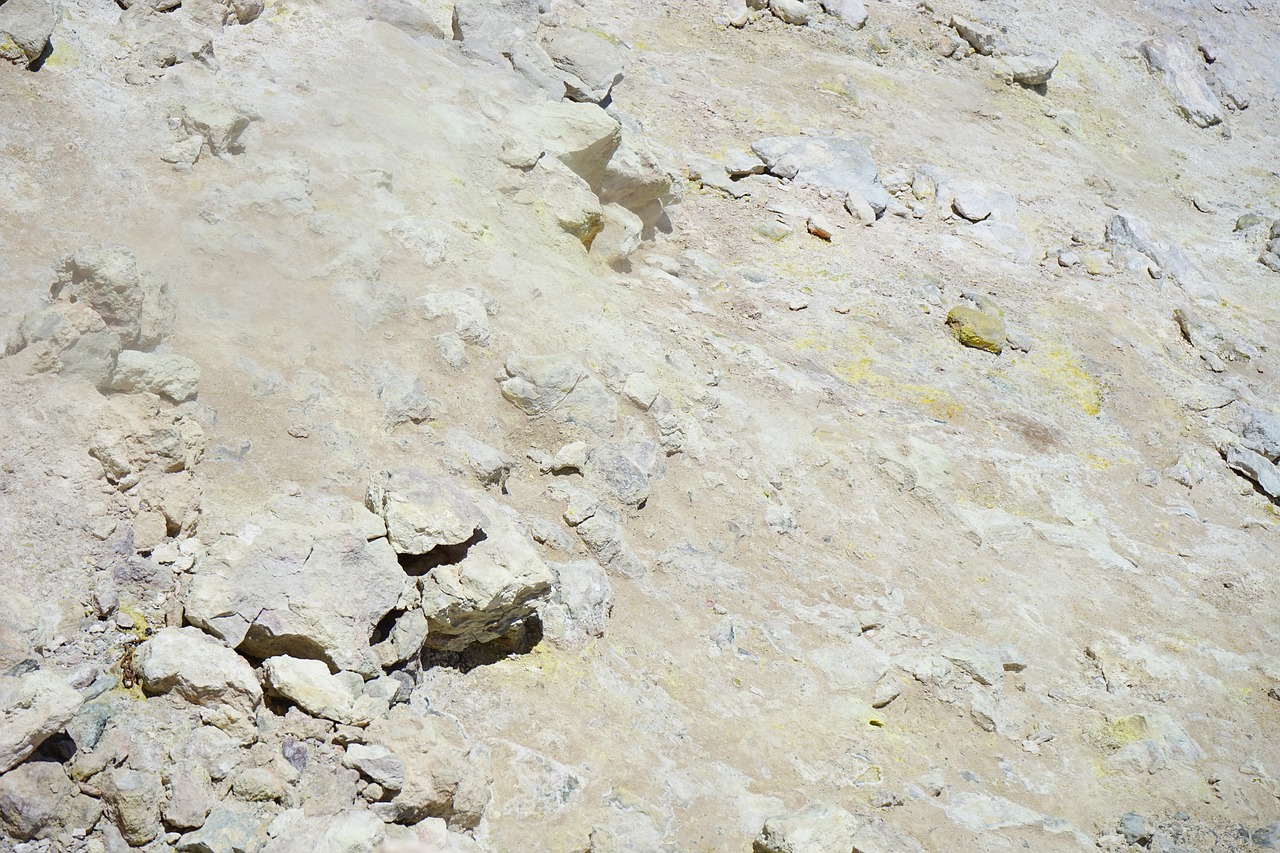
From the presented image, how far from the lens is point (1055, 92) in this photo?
47.9 feet

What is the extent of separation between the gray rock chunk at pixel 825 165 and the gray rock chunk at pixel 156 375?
7679mm

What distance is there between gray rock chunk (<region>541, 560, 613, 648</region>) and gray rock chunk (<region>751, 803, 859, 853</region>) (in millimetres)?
1401

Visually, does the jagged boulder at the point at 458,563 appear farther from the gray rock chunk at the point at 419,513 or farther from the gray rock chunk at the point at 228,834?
the gray rock chunk at the point at 228,834

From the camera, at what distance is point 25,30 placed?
6.31 meters

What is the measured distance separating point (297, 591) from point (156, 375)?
157 cm

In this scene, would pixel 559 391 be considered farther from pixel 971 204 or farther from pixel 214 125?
pixel 971 204

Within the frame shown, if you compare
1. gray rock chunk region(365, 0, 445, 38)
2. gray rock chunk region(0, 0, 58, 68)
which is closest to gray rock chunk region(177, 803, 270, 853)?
gray rock chunk region(0, 0, 58, 68)

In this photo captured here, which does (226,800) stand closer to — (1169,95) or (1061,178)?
(1061,178)

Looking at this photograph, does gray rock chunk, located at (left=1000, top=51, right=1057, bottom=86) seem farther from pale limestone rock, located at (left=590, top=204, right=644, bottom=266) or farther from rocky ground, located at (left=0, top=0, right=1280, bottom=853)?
pale limestone rock, located at (left=590, top=204, right=644, bottom=266)

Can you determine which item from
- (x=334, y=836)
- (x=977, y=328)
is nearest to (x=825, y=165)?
(x=977, y=328)

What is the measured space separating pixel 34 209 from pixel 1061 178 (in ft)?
39.0

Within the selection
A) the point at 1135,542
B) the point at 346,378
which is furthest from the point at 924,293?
the point at 346,378

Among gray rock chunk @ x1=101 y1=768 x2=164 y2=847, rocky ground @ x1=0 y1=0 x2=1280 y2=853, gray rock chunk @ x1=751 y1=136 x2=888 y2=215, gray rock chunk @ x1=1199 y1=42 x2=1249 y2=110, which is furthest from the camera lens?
gray rock chunk @ x1=1199 y1=42 x2=1249 y2=110

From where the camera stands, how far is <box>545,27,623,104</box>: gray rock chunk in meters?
10.1
